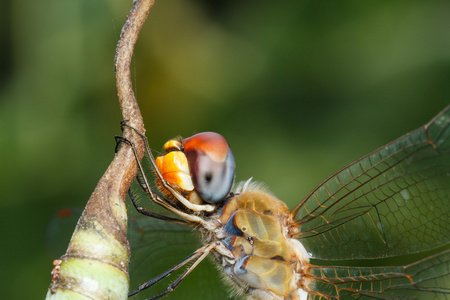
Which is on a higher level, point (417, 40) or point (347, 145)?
point (417, 40)

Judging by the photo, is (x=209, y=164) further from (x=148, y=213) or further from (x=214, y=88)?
(x=214, y=88)

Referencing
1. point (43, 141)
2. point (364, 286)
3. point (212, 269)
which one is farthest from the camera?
point (43, 141)

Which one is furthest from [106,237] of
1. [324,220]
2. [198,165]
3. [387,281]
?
[387,281]

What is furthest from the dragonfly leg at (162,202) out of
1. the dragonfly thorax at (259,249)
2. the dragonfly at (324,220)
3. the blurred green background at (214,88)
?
the blurred green background at (214,88)

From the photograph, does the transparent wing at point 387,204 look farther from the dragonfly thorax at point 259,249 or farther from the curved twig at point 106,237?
the curved twig at point 106,237

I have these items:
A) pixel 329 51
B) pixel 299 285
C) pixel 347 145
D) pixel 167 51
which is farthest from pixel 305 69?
pixel 299 285

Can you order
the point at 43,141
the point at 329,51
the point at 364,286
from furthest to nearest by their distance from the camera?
the point at 329,51
the point at 43,141
the point at 364,286

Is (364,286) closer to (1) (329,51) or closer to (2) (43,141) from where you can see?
(1) (329,51)
